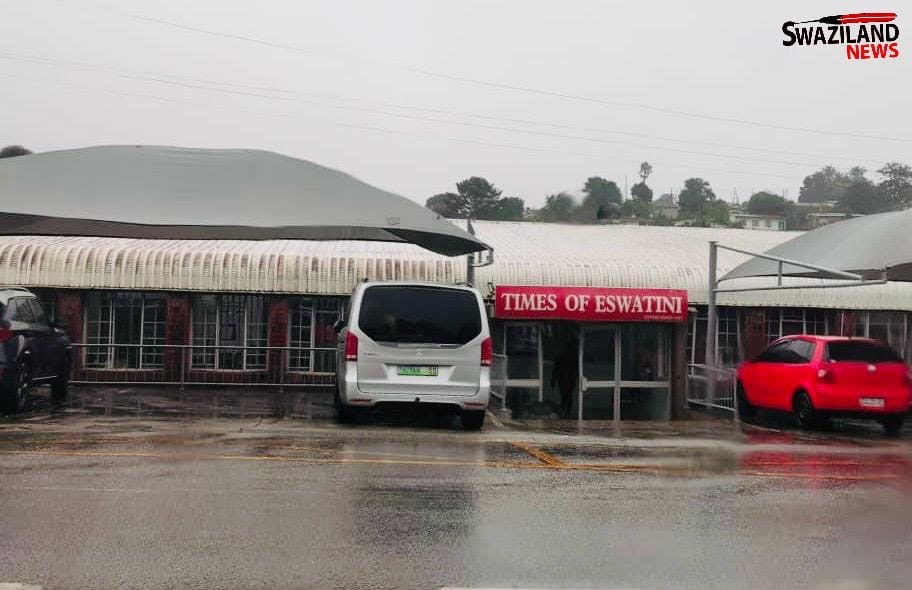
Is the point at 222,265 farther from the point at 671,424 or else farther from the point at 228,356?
the point at 671,424

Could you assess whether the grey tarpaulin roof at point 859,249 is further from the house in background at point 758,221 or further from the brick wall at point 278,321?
the house in background at point 758,221

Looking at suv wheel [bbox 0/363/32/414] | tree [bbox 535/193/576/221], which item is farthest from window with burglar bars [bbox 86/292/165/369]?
tree [bbox 535/193/576/221]

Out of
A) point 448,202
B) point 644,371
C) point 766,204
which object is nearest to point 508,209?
point 448,202

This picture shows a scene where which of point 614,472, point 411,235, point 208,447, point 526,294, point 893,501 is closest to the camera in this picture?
point 893,501

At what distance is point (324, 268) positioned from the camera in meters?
26.1

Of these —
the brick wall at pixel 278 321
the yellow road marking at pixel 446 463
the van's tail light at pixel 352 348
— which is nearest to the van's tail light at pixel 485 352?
the van's tail light at pixel 352 348

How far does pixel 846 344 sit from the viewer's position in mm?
16562

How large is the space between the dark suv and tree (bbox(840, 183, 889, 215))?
8953 centimetres

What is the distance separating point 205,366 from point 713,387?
13.7 m

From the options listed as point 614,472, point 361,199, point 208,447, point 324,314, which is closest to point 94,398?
point 361,199

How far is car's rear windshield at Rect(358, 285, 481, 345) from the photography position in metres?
13.3

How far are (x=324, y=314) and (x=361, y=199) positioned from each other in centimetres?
1077

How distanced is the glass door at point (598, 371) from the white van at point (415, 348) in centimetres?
1347

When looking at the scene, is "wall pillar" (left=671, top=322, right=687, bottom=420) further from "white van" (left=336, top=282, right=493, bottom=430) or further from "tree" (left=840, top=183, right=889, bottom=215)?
→ "tree" (left=840, top=183, right=889, bottom=215)
